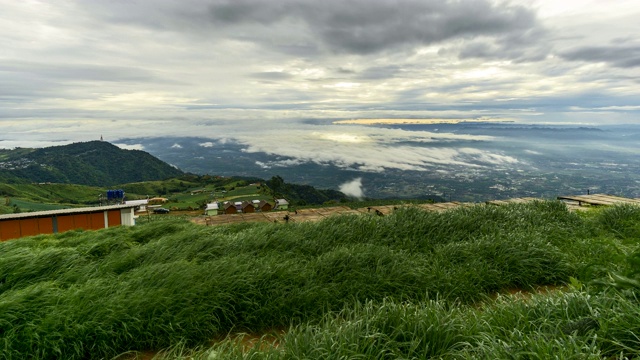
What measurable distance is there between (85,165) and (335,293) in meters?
195

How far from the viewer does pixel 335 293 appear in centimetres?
341

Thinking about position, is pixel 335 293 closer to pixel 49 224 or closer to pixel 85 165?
pixel 49 224

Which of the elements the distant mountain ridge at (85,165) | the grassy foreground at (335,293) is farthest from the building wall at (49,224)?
the distant mountain ridge at (85,165)

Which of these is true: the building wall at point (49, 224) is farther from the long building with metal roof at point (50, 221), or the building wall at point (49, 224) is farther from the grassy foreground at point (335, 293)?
the grassy foreground at point (335, 293)

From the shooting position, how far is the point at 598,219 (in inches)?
241

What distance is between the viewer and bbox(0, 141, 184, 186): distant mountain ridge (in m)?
143

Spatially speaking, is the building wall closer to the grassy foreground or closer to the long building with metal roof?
the long building with metal roof

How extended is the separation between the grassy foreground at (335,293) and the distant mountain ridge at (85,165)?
563 feet

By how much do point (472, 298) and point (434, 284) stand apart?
1.35ft

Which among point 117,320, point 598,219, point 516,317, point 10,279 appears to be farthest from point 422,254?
point 10,279

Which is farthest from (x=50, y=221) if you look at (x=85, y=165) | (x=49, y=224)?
(x=85, y=165)

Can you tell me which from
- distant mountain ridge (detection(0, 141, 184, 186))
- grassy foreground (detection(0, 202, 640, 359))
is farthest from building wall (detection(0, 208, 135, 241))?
distant mountain ridge (detection(0, 141, 184, 186))

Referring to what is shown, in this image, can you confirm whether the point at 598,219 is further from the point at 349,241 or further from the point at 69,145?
the point at 69,145

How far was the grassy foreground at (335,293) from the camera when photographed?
227 cm
